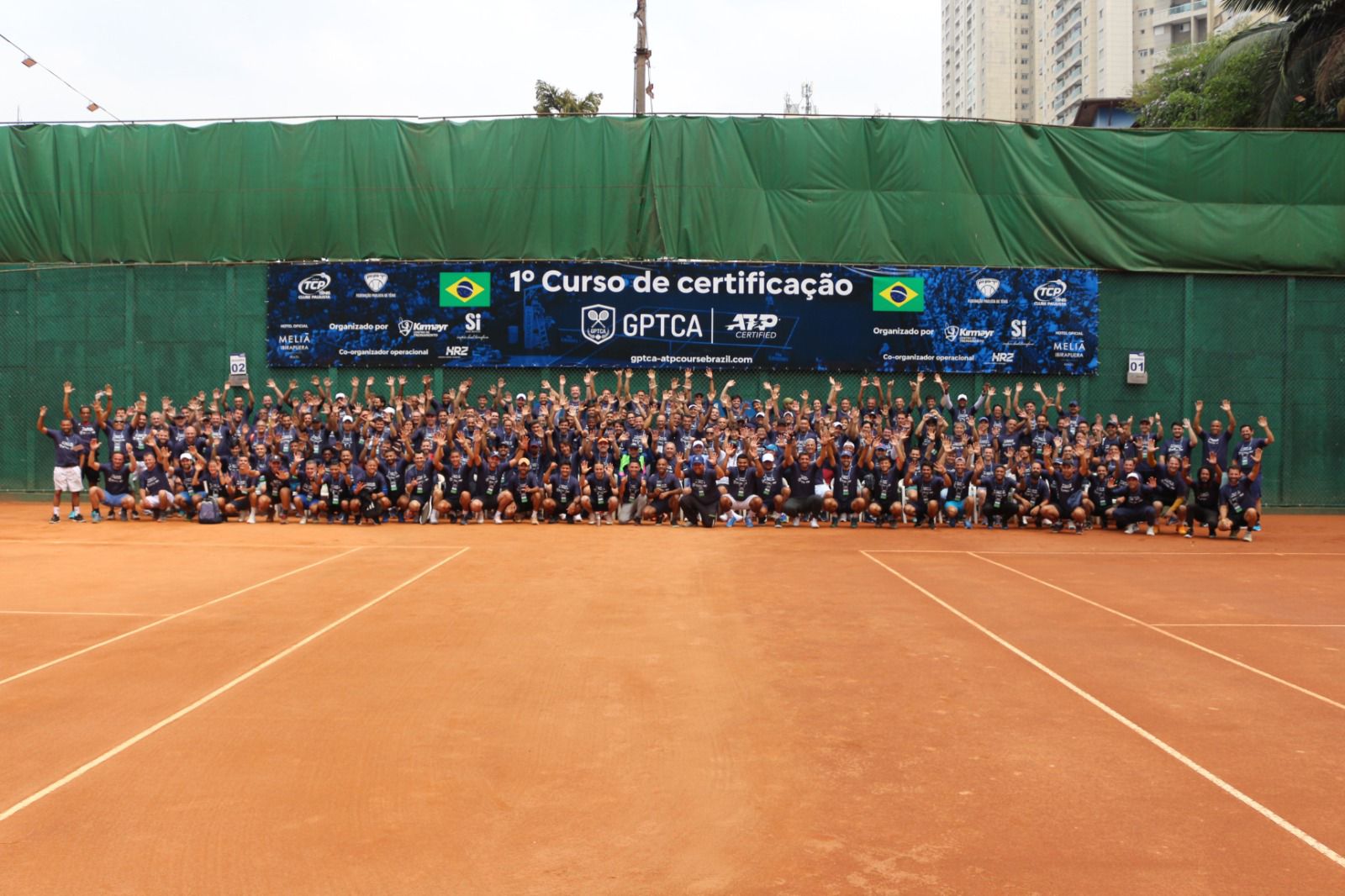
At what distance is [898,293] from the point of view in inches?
905

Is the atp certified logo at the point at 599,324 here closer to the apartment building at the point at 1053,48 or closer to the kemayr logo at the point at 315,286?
the kemayr logo at the point at 315,286

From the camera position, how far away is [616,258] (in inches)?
917

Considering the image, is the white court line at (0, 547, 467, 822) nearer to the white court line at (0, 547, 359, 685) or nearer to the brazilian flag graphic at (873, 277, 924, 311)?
the white court line at (0, 547, 359, 685)

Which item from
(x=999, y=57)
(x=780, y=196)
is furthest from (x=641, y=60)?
(x=999, y=57)

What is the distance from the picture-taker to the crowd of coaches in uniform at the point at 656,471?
18.3 m

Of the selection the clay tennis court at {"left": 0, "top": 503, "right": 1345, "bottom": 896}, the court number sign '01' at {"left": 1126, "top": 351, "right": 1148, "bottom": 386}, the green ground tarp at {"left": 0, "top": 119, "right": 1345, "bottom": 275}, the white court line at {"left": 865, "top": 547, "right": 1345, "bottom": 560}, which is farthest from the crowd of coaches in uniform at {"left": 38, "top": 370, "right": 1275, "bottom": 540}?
→ the clay tennis court at {"left": 0, "top": 503, "right": 1345, "bottom": 896}

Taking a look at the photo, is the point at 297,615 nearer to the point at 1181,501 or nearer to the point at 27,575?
the point at 27,575

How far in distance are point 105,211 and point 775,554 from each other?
1947 cm

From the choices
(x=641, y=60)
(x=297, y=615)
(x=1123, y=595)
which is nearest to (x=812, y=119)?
(x=641, y=60)

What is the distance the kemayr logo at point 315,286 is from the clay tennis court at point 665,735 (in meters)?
12.5

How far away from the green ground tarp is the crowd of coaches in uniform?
4.88 meters

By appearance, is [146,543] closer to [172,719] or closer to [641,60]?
[172,719]

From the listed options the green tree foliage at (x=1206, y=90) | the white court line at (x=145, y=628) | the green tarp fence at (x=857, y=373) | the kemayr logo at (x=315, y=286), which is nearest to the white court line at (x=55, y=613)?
the white court line at (x=145, y=628)

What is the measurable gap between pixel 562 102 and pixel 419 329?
17330 mm
